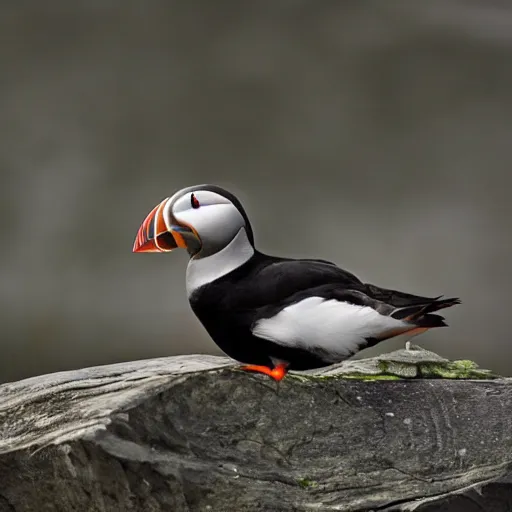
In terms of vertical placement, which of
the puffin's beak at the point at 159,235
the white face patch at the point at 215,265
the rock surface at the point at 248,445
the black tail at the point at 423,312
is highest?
the puffin's beak at the point at 159,235

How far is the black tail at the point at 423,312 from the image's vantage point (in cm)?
146

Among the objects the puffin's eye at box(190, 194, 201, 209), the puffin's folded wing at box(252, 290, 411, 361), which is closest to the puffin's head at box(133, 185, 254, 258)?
the puffin's eye at box(190, 194, 201, 209)

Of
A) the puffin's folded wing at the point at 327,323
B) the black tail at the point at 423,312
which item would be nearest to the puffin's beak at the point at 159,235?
the puffin's folded wing at the point at 327,323

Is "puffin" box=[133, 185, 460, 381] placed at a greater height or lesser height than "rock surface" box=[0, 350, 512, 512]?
greater

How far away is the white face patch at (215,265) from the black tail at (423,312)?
277 millimetres

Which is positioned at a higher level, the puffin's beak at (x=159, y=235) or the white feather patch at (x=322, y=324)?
the puffin's beak at (x=159, y=235)

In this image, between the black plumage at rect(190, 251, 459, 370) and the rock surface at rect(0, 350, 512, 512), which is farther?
the black plumage at rect(190, 251, 459, 370)

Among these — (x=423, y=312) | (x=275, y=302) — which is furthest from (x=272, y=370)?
(x=423, y=312)

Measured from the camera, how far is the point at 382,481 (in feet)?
4.60

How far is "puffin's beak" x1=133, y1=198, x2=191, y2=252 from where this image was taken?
1.50 metres

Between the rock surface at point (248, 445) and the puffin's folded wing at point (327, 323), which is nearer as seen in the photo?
the rock surface at point (248, 445)

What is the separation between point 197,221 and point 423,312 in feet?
1.32

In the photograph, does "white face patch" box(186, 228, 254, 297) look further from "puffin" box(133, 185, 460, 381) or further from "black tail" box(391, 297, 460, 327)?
"black tail" box(391, 297, 460, 327)

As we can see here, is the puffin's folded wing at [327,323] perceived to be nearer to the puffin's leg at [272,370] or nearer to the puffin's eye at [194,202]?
the puffin's leg at [272,370]
